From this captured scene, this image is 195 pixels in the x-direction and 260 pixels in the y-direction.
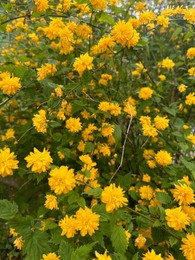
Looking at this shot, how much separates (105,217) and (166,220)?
26 centimetres

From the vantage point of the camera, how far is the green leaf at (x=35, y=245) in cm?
94

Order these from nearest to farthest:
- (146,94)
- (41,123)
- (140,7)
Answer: (41,123)
(146,94)
(140,7)

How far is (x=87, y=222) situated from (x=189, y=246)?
1.28 ft

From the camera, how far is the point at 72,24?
4.92 ft

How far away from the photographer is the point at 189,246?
97cm

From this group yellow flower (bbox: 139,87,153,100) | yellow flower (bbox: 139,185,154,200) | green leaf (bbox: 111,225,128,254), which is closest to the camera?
green leaf (bbox: 111,225,128,254)

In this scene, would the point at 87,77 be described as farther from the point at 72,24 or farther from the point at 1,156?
the point at 1,156

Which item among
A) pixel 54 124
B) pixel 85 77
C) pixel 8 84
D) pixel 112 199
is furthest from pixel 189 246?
pixel 8 84

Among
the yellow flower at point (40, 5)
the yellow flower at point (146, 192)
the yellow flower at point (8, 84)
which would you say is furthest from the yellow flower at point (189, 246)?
the yellow flower at point (40, 5)

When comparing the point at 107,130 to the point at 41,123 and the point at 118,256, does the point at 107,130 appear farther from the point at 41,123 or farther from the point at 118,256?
the point at 118,256

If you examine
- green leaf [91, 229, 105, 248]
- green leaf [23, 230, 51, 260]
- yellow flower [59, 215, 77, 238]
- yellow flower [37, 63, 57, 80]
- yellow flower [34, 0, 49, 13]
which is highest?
yellow flower [34, 0, 49, 13]

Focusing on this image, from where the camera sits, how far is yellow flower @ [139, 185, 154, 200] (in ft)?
4.56

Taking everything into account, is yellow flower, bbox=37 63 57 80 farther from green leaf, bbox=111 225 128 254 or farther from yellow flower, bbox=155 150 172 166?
green leaf, bbox=111 225 128 254

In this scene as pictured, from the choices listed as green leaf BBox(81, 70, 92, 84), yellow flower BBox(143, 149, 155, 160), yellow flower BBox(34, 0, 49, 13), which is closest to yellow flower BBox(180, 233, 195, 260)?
yellow flower BBox(143, 149, 155, 160)
